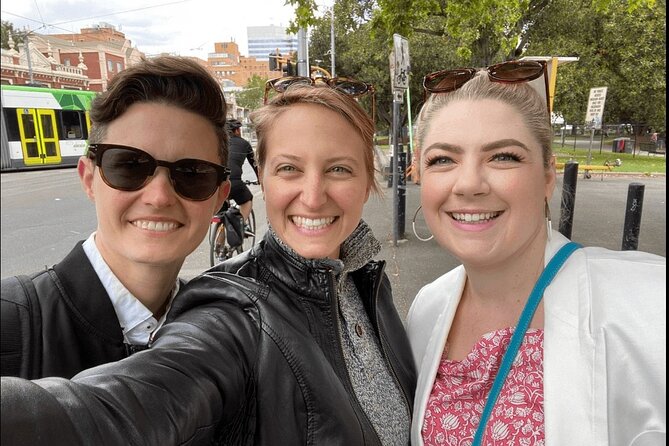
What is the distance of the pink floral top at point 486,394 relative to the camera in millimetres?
1381

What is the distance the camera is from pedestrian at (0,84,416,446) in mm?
891

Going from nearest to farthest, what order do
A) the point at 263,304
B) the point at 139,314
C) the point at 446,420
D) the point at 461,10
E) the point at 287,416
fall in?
the point at 287,416
the point at 263,304
the point at 139,314
the point at 446,420
the point at 461,10

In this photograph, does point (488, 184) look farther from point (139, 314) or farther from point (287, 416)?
point (139, 314)

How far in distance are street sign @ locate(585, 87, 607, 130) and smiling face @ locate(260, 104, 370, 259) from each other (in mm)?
9817

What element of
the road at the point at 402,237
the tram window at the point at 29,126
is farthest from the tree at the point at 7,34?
the road at the point at 402,237

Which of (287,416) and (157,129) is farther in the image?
(157,129)

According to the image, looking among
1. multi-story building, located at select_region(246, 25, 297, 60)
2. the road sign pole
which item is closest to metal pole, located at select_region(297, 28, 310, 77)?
the road sign pole

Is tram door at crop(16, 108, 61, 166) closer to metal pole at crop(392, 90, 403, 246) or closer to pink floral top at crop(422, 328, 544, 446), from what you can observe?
pink floral top at crop(422, 328, 544, 446)

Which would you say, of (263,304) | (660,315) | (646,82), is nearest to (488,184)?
(660,315)

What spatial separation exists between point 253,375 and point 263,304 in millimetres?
177

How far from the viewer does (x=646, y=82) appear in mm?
12102

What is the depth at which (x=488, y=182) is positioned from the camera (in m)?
1.57

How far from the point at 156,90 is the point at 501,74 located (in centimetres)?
115

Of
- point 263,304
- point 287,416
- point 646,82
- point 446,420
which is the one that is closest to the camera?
point 287,416
